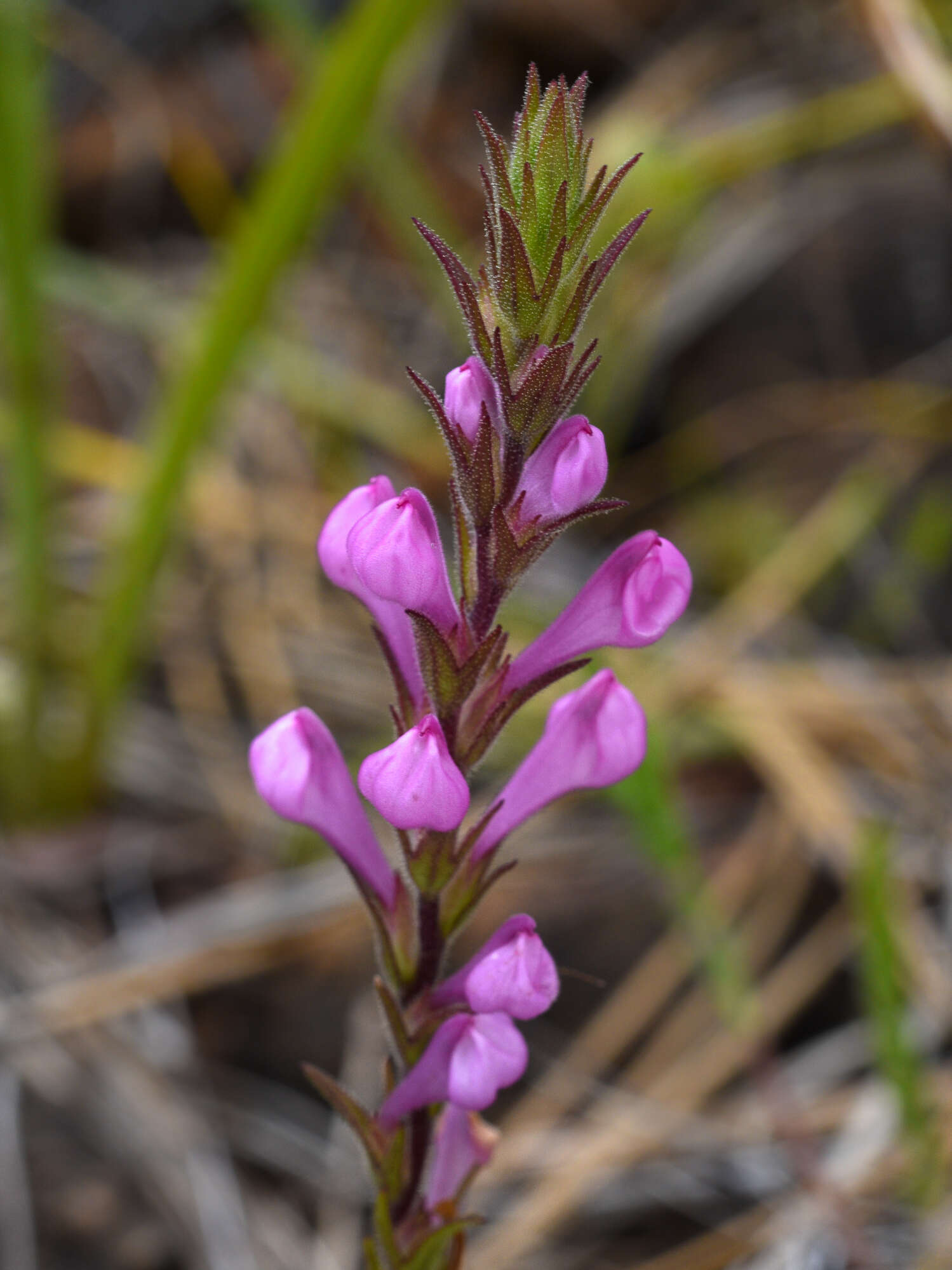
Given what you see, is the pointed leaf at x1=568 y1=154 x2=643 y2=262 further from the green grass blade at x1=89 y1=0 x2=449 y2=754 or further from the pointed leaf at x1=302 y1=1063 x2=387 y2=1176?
the green grass blade at x1=89 y1=0 x2=449 y2=754

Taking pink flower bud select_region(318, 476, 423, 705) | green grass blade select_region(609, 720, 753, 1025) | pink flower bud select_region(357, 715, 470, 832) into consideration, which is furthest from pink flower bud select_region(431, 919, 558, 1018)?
green grass blade select_region(609, 720, 753, 1025)

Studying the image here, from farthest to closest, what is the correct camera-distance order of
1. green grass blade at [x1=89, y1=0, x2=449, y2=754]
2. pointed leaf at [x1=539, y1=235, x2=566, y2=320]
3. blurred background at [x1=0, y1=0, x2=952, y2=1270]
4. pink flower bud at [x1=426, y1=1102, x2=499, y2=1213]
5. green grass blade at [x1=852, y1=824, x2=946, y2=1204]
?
blurred background at [x1=0, y1=0, x2=952, y2=1270]
green grass blade at [x1=89, y1=0, x2=449, y2=754]
green grass blade at [x1=852, y1=824, x2=946, y2=1204]
pink flower bud at [x1=426, y1=1102, x2=499, y2=1213]
pointed leaf at [x1=539, y1=235, x2=566, y2=320]

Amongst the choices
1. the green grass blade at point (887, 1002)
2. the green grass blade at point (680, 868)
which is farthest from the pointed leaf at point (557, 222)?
the green grass blade at point (887, 1002)

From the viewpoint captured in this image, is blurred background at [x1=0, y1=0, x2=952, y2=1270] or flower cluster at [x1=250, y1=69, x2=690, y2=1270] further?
blurred background at [x1=0, y1=0, x2=952, y2=1270]

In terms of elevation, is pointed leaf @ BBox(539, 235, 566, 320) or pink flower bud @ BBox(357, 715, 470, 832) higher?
pointed leaf @ BBox(539, 235, 566, 320)

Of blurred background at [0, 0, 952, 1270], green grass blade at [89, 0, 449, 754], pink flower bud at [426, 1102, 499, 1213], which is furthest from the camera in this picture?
blurred background at [0, 0, 952, 1270]

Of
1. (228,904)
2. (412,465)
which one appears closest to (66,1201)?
(228,904)
